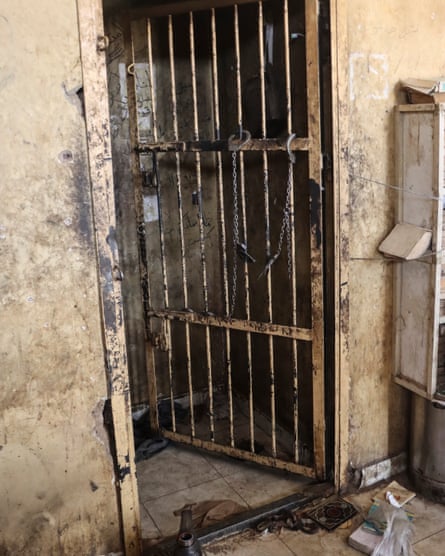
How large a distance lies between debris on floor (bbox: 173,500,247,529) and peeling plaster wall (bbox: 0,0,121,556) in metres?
0.59

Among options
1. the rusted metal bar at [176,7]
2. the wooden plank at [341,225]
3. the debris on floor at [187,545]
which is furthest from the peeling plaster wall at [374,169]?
the debris on floor at [187,545]

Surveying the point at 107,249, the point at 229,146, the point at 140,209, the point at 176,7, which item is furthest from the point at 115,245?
the point at 176,7

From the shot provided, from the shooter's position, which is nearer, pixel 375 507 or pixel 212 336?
pixel 375 507

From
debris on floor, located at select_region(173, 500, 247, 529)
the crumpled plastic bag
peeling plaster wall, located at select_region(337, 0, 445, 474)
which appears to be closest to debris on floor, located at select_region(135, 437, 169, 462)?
debris on floor, located at select_region(173, 500, 247, 529)

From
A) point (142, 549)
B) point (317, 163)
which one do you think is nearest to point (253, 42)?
point (317, 163)

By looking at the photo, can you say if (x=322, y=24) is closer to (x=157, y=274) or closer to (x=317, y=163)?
(x=317, y=163)

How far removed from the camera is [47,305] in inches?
84.8

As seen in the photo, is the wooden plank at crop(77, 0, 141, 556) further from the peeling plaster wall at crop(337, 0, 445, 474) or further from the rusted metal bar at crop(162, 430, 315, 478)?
the peeling plaster wall at crop(337, 0, 445, 474)

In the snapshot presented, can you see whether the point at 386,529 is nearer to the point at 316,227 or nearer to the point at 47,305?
the point at 316,227

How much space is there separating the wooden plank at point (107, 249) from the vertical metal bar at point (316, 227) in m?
0.95

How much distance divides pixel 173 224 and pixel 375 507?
A: 2068 mm

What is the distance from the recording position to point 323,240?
109 inches

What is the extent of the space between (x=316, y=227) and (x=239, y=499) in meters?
1.42

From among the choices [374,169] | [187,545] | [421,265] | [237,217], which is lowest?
[187,545]
